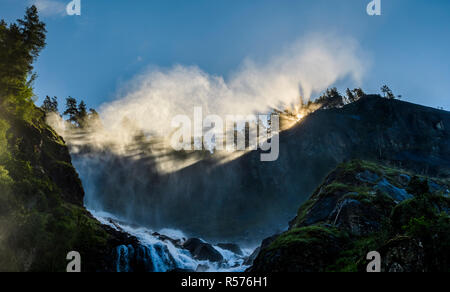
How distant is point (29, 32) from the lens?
3175 centimetres

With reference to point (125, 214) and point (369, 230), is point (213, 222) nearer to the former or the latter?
point (125, 214)

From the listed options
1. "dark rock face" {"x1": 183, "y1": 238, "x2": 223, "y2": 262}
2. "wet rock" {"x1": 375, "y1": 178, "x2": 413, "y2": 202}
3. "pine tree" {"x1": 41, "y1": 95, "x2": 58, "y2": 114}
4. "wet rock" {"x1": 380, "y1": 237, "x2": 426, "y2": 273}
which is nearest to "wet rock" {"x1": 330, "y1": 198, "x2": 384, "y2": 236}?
"wet rock" {"x1": 375, "y1": 178, "x2": 413, "y2": 202}

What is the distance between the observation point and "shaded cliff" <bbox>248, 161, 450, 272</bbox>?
1039 centimetres

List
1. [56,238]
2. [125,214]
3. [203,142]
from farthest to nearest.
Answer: [203,142]
[125,214]
[56,238]

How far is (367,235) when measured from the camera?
18922 millimetres

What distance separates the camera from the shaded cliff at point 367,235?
409 inches

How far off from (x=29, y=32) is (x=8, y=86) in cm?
976

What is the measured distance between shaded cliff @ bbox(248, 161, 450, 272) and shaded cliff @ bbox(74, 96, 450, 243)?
5241 centimetres

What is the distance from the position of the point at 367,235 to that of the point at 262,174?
7159 centimetres

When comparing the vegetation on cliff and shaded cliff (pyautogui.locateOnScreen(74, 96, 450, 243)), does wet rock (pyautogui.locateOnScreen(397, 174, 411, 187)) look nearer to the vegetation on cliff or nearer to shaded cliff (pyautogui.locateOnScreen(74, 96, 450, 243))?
the vegetation on cliff
